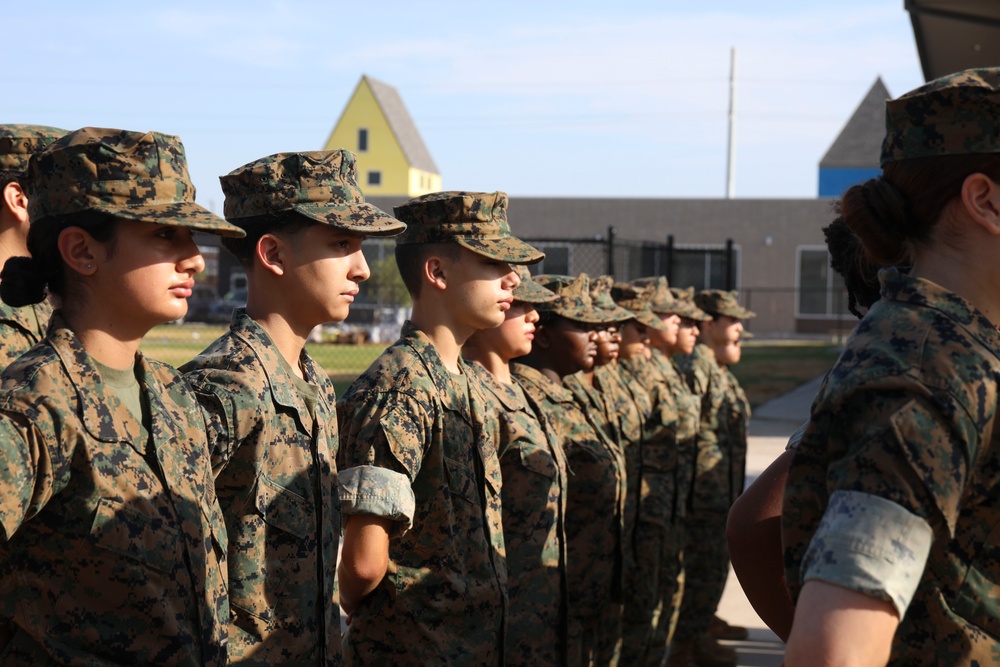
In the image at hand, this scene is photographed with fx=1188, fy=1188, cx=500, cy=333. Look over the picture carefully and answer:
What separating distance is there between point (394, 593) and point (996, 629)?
7.17 ft

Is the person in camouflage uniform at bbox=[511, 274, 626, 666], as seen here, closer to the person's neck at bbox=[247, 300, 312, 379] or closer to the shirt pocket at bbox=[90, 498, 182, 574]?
the person's neck at bbox=[247, 300, 312, 379]

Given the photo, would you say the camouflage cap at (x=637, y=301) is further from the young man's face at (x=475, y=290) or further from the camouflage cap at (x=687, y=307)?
the young man's face at (x=475, y=290)

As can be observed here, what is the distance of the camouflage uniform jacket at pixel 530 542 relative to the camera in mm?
4215

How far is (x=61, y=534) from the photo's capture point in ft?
7.84

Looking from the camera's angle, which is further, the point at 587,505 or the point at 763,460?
the point at 763,460

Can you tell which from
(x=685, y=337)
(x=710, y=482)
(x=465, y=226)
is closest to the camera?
(x=465, y=226)

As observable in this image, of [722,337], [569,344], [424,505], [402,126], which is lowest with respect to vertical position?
[722,337]

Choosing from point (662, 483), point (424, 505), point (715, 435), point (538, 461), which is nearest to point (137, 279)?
point (424, 505)

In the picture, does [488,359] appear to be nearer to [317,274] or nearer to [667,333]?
[317,274]

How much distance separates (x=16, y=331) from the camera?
384cm

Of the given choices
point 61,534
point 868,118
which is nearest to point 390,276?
point 61,534

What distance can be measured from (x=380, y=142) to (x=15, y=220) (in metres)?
61.0

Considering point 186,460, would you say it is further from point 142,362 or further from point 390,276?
point 390,276

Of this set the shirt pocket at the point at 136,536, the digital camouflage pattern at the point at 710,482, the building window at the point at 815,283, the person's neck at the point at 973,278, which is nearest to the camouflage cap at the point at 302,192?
the shirt pocket at the point at 136,536
